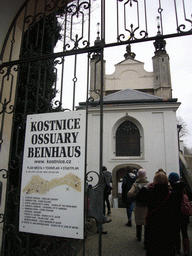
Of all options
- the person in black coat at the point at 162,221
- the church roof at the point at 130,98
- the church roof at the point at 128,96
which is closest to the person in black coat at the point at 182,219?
the person in black coat at the point at 162,221

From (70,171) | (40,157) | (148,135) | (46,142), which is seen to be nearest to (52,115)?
(46,142)

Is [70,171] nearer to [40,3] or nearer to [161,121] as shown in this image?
[40,3]

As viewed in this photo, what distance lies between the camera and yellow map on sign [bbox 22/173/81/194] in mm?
2490

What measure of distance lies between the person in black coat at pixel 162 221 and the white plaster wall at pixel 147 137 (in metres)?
11.4

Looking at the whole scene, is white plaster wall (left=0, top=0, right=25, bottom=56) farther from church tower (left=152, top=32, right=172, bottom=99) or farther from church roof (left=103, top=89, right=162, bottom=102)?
church tower (left=152, top=32, right=172, bottom=99)

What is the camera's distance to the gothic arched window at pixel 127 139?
50.5 feet

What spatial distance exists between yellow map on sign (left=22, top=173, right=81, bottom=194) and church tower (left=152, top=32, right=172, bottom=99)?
69.1ft

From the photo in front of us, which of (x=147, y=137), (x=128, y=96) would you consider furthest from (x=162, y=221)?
(x=128, y=96)

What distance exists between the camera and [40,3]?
357 cm

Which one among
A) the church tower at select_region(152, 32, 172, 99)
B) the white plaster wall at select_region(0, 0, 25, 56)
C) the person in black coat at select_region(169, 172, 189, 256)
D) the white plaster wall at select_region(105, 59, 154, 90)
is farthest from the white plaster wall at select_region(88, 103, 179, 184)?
the white plaster wall at select_region(0, 0, 25, 56)

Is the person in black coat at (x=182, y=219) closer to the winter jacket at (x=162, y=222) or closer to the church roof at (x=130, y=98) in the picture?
the winter jacket at (x=162, y=222)

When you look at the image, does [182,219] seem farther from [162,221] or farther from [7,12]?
A: [7,12]

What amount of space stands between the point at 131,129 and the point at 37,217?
1380 cm

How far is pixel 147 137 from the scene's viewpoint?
1497 cm
